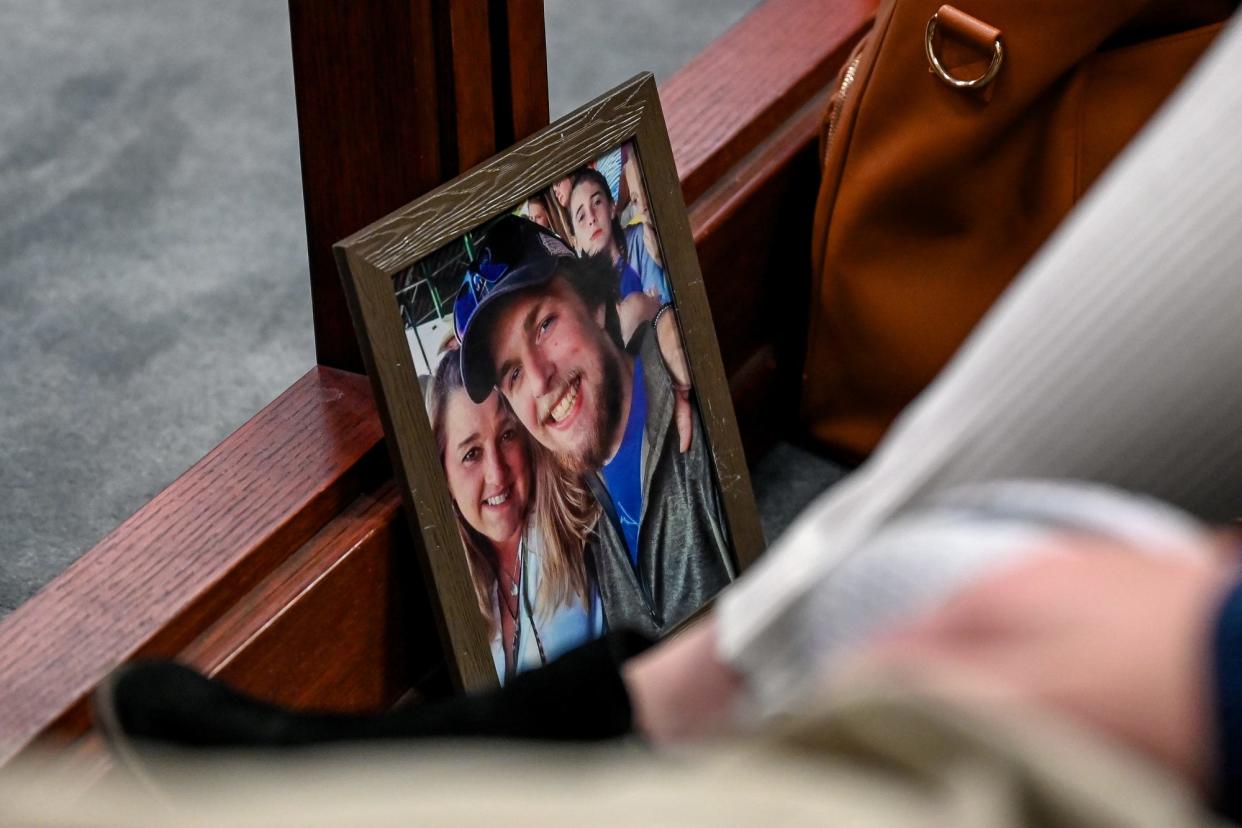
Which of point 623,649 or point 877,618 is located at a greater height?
point 877,618

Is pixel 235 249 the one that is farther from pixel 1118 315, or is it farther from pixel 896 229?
pixel 1118 315

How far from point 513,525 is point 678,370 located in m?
0.18

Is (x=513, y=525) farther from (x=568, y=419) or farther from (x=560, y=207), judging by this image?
(x=560, y=207)

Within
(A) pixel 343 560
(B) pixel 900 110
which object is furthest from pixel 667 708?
(B) pixel 900 110

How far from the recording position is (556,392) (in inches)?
36.7

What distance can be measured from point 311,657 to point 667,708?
A: 385 millimetres

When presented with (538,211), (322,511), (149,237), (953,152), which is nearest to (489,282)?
(538,211)

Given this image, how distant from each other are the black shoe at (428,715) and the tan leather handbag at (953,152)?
0.56 m

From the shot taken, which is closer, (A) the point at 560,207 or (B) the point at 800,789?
(B) the point at 800,789

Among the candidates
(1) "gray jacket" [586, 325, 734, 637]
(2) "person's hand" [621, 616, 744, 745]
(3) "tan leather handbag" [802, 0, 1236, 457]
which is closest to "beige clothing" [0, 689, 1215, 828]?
(2) "person's hand" [621, 616, 744, 745]

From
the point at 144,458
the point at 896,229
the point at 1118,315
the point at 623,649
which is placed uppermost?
the point at 1118,315

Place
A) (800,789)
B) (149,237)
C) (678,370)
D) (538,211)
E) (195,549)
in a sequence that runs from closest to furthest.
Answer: (800,789) → (195,549) → (538,211) → (678,370) → (149,237)

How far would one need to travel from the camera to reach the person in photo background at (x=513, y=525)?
2.87 ft

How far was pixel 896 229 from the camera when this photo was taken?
3.64ft
